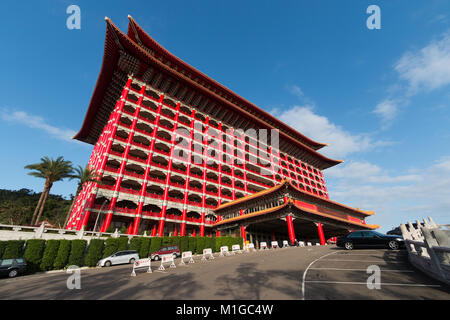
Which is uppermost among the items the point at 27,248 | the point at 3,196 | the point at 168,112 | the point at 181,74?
the point at 181,74

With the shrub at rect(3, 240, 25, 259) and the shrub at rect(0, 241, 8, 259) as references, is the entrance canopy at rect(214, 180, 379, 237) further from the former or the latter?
the shrub at rect(0, 241, 8, 259)

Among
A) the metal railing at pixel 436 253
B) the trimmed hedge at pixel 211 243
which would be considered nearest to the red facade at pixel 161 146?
the trimmed hedge at pixel 211 243

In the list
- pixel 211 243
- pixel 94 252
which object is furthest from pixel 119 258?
pixel 211 243

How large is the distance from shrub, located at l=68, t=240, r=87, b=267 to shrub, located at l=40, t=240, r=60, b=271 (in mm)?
1318

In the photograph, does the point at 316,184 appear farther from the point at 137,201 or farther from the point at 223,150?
the point at 137,201

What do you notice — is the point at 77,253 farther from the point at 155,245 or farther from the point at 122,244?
the point at 155,245

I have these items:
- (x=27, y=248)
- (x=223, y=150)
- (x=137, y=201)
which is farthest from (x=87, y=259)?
(x=223, y=150)

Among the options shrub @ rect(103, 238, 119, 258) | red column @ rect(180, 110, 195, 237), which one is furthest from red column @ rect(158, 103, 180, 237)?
shrub @ rect(103, 238, 119, 258)

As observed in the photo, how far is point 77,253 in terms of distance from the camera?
821 inches

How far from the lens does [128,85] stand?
40.9 meters

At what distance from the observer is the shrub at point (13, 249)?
59.2 feet

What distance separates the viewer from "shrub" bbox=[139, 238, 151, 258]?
2434 cm

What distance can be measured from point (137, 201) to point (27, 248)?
51.2ft

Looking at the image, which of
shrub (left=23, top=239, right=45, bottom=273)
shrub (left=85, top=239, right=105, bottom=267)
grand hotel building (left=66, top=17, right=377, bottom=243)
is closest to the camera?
shrub (left=23, top=239, right=45, bottom=273)
